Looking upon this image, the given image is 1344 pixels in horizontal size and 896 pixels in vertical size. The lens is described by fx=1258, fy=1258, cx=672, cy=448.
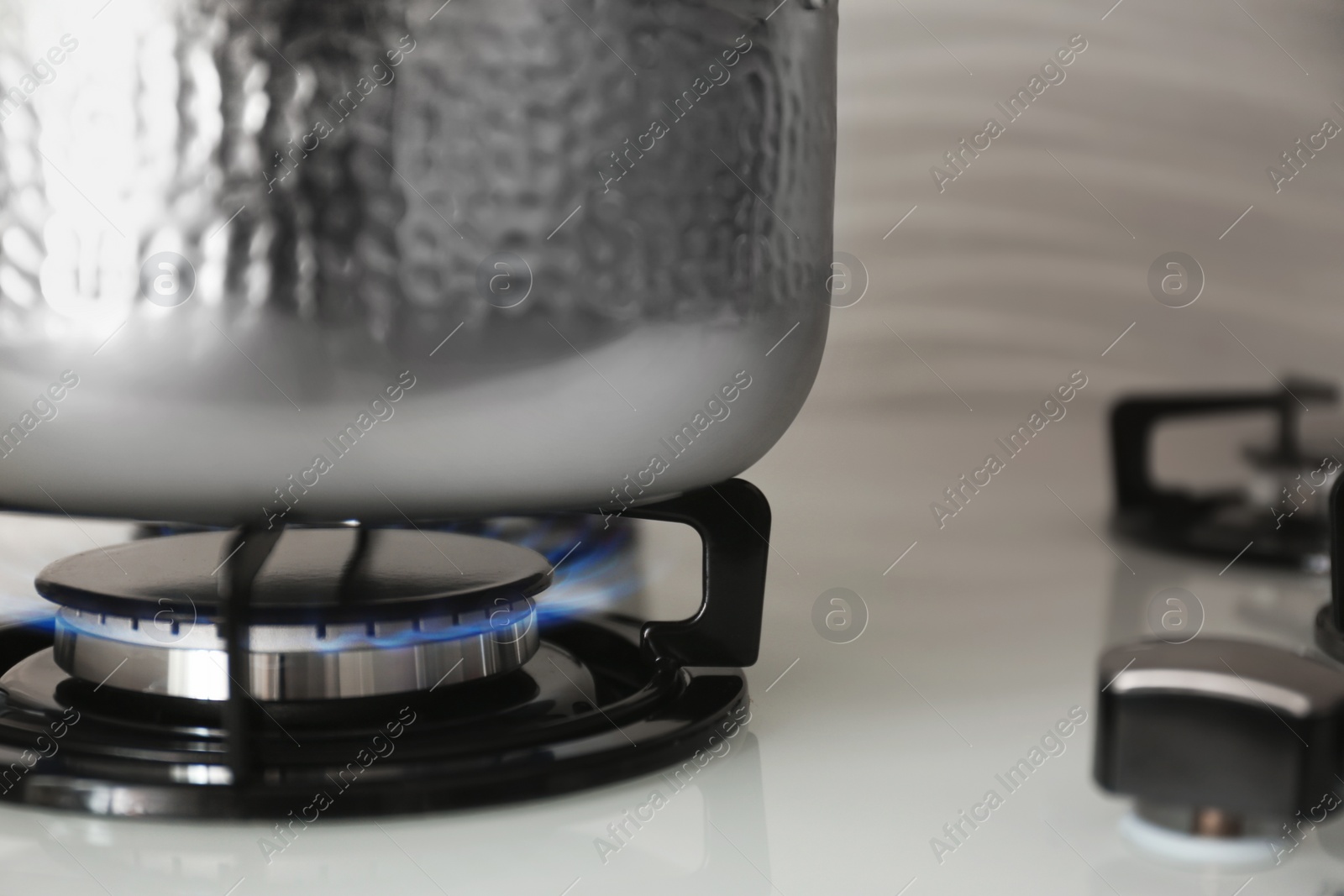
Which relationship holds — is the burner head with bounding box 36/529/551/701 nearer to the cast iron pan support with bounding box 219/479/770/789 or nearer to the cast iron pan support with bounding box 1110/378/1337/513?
the cast iron pan support with bounding box 219/479/770/789

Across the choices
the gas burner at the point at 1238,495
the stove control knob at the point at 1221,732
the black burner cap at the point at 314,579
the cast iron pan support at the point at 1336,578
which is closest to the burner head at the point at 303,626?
the black burner cap at the point at 314,579

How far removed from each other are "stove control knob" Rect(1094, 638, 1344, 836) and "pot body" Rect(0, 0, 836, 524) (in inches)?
6.8

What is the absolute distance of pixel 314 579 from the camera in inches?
18.2

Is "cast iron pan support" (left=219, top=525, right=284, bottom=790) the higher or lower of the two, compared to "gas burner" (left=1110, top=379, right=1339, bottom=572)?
higher

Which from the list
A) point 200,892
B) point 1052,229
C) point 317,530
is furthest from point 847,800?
point 1052,229

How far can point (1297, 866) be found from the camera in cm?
36

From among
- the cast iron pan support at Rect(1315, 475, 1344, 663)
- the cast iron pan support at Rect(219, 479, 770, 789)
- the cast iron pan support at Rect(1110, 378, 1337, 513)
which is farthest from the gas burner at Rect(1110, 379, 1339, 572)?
the cast iron pan support at Rect(219, 479, 770, 789)

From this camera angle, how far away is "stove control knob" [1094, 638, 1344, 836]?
13.1 inches

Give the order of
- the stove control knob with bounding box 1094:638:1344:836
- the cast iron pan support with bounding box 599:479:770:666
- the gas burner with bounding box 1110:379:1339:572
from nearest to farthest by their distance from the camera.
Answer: the stove control knob with bounding box 1094:638:1344:836 → the cast iron pan support with bounding box 599:479:770:666 → the gas burner with bounding box 1110:379:1339:572

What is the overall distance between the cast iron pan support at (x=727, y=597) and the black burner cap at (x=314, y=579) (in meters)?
0.07

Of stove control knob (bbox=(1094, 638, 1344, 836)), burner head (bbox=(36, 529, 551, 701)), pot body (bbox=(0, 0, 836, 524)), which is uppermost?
pot body (bbox=(0, 0, 836, 524))

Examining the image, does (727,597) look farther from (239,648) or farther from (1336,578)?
(1336,578)

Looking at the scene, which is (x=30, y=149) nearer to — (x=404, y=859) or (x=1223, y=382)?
(x=404, y=859)

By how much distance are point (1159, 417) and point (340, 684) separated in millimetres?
736
